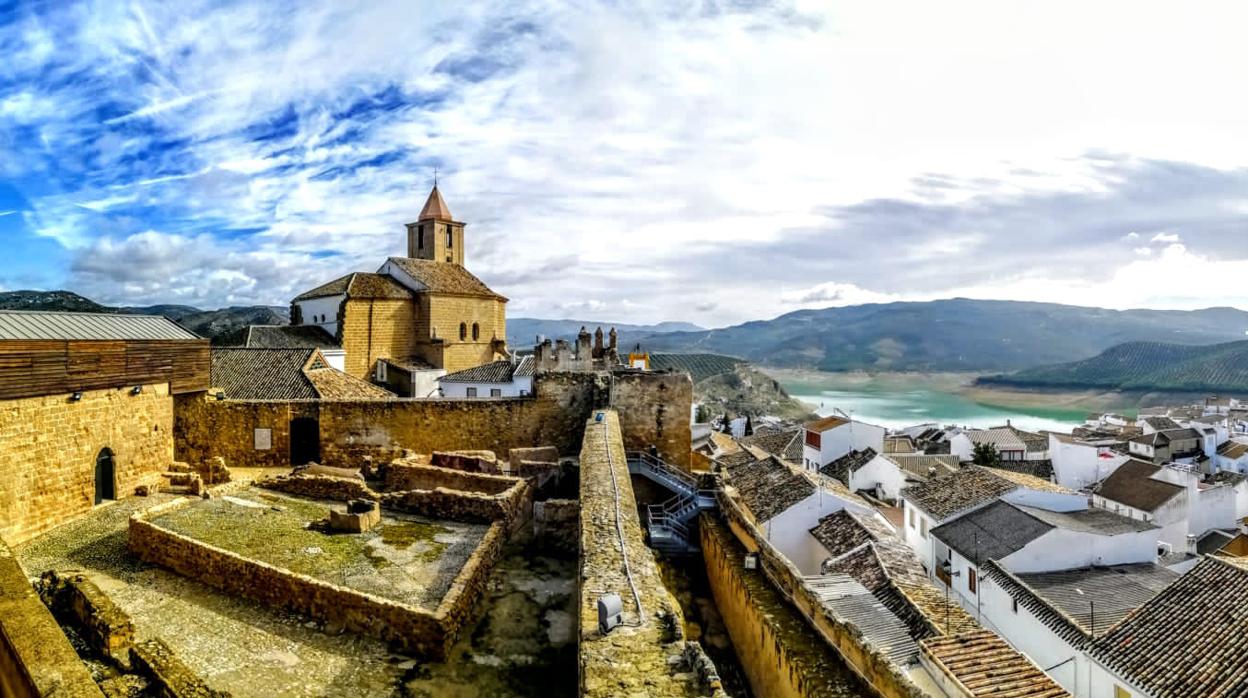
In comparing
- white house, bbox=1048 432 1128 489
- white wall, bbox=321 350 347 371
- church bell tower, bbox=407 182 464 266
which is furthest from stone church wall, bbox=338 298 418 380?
white house, bbox=1048 432 1128 489

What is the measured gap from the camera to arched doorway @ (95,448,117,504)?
10.7 m

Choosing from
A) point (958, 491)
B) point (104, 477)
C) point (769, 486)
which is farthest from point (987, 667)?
point (104, 477)

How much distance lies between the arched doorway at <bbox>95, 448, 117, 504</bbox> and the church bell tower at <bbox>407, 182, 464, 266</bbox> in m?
24.9

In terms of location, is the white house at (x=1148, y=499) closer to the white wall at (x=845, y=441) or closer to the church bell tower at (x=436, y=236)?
the white wall at (x=845, y=441)

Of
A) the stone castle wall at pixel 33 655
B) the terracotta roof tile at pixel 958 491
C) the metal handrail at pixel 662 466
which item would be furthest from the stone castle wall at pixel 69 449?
the terracotta roof tile at pixel 958 491

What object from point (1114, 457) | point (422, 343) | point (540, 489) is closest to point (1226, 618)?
point (540, 489)

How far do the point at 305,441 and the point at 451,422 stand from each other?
275cm

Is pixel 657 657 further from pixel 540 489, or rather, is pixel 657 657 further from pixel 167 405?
pixel 167 405

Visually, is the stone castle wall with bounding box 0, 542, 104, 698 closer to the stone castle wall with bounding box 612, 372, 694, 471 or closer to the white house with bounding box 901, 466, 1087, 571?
the stone castle wall with bounding box 612, 372, 694, 471

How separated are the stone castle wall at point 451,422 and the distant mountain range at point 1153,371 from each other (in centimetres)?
9569

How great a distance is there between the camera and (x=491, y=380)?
75.1 ft

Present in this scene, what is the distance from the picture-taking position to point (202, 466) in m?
12.9

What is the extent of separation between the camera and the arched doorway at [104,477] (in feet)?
35.2

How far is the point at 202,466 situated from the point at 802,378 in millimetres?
147509
